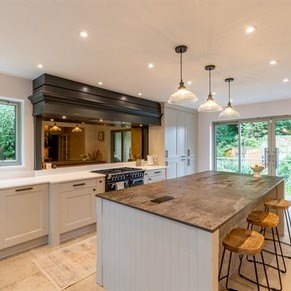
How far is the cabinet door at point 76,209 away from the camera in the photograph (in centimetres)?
302

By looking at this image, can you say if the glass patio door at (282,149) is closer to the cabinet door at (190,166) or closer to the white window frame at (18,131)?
the cabinet door at (190,166)

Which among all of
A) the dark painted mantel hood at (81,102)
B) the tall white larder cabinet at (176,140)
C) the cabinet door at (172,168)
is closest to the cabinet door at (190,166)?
the tall white larder cabinet at (176,140)

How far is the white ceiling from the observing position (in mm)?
1704

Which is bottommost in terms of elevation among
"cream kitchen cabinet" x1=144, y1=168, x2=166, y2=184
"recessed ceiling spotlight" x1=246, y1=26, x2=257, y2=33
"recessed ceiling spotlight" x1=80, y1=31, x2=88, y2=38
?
"cream kitchen cabinet" x1=144, y1=168, x2=166, y2=184

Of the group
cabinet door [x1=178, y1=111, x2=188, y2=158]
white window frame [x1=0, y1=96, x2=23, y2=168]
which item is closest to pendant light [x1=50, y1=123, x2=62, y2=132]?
white window frame [x1=0, y1=96, x2=23, y2=168]

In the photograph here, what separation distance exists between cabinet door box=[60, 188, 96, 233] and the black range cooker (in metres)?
Answer: 0.33

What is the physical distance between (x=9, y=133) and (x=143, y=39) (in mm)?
2550

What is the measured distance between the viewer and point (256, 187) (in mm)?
2467

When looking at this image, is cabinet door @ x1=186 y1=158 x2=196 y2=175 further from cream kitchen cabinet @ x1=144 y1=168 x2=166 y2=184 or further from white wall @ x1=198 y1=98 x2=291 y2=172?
cream kitchen cabinet @ x1=144 y1=168 x2=166 y2=184

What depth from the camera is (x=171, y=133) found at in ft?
17.6

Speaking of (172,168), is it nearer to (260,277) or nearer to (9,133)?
(260,277)

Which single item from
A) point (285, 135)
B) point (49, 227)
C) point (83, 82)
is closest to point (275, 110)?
point (285, 135)

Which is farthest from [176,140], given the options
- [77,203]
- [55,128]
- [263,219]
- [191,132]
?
[263,219]

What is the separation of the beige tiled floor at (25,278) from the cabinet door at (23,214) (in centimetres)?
23
